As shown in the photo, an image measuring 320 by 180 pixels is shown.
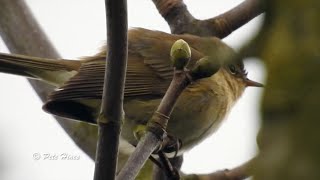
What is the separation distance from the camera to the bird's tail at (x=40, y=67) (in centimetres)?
386

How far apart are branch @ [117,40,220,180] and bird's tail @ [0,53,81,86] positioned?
2.14m

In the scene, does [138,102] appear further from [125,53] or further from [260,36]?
[260,36]

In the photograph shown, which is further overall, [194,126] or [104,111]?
[194,126]

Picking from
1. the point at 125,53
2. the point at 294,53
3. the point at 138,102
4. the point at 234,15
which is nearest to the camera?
the point at 294,53

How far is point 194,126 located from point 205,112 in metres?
0.16

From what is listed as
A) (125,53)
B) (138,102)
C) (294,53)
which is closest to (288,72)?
(294,53)

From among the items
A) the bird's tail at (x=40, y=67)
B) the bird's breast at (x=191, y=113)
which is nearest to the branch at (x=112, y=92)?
the bird's breast at (x=191, y=113)

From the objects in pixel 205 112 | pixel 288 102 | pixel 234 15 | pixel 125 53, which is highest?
pixel 288 102

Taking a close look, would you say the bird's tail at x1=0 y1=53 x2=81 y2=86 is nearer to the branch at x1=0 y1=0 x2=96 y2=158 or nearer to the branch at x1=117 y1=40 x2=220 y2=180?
the branch at x1=0 y1=0 x2=96 y2=158

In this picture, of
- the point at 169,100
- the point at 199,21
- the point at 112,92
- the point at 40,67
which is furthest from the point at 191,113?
the point at 112,92

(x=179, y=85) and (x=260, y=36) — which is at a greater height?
(x=260, y=36)

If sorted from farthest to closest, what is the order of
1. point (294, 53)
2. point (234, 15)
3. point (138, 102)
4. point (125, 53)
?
1. point (138, 102)
2. point (234, 15)
3. point (125, 53)
4. point (294, 53)

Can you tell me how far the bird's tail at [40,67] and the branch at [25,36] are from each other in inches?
9.0

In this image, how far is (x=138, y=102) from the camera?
4121 millimetres
